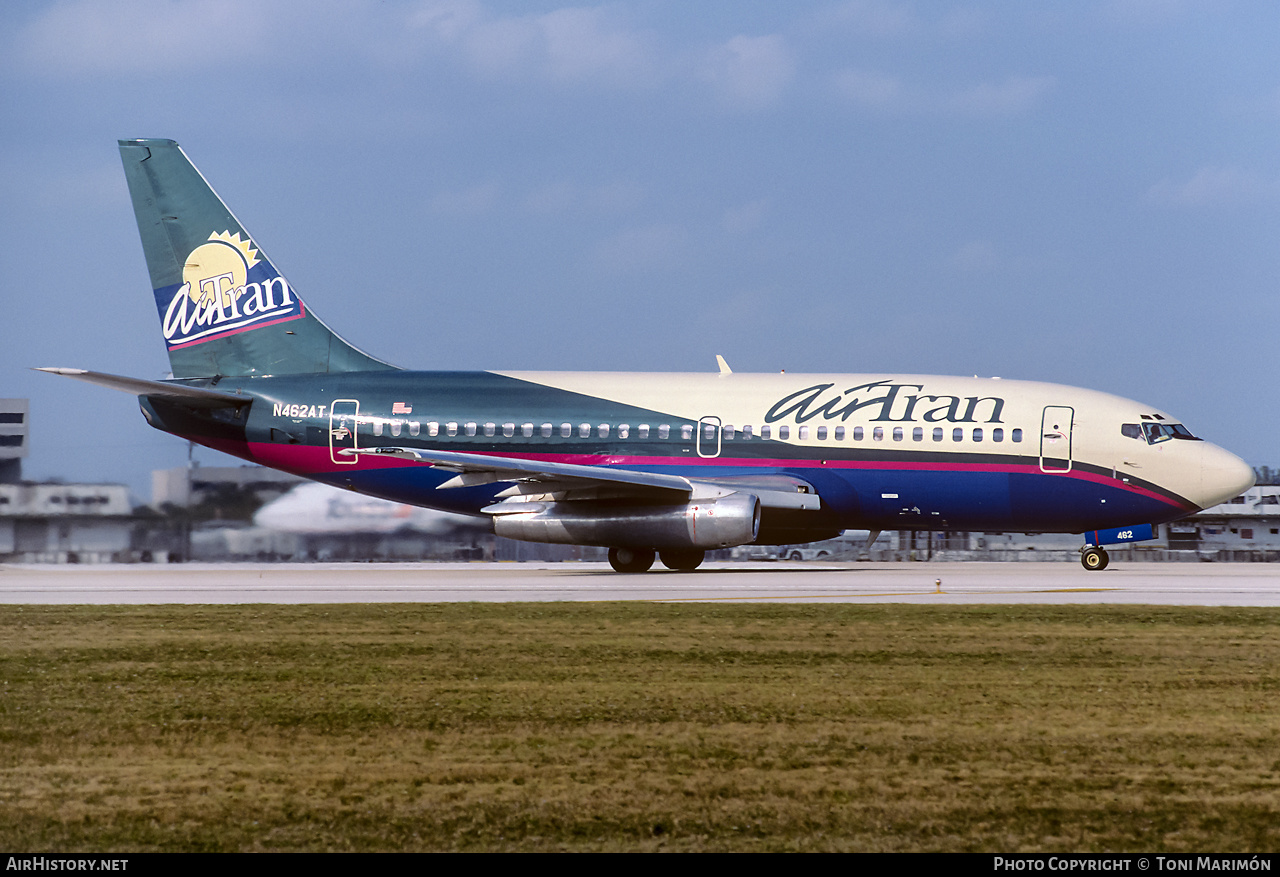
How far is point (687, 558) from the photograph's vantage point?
1272 inches

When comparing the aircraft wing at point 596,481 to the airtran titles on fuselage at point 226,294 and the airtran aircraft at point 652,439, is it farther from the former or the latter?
the airtran titles on fuselage at point 226,294

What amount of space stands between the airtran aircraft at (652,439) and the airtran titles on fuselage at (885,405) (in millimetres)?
48

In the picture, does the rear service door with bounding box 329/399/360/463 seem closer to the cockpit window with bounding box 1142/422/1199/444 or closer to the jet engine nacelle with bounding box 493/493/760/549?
the jet engine nacelle with bounding box 493/493/760/549

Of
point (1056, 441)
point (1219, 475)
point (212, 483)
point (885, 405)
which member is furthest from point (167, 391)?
point (1219, 475)

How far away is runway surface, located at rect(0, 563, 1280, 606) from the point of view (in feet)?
71.2

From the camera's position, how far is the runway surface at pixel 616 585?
21703mm

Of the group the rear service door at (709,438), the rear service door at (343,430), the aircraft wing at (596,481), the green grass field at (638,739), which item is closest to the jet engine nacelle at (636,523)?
the aircraft wing at (596,481)

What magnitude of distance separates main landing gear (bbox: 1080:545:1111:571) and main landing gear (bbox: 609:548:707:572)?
9.23 meters

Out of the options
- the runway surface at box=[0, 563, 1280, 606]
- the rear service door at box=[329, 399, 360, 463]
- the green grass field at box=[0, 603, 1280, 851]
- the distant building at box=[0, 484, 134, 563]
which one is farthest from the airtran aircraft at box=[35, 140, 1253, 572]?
the green grass field at box=[0, 603, 1280, 851]

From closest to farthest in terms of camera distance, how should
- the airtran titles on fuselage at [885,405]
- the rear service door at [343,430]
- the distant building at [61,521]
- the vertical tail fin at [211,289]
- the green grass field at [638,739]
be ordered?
1. the green grass field at [638,739]
2. the airtran titles on fuselage at [885,405]
3. the distant building at [61,521]
4. the rear service door at [343,430]
5. the vertical tail fin at [211,289]

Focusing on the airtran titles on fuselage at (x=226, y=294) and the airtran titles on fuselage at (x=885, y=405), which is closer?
the airtran titles on fuselage at (x=885, y=405)
